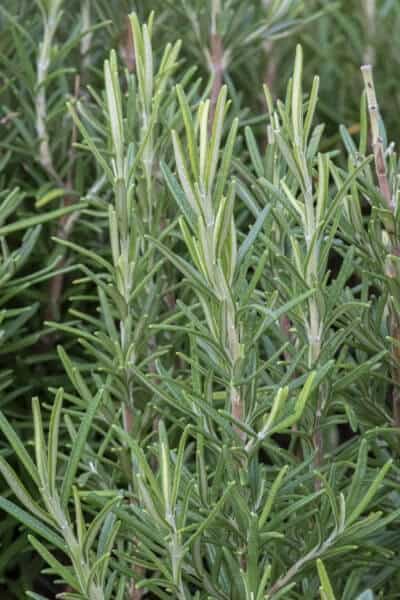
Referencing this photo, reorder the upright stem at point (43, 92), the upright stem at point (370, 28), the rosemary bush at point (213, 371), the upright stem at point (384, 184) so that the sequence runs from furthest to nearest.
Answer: the upright stem at point (370, 28) → the upright stem at point (43, 92) → the upright stem at point (384, 184) → the rosemary bush at point (213, 371)

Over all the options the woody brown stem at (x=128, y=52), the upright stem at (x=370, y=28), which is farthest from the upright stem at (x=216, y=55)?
the upright stem at (x=370, y=28)

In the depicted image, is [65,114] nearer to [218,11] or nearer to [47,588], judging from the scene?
[218,11]

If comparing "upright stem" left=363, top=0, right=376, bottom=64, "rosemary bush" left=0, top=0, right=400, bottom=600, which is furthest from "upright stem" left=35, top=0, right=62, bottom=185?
"upright stem" left=363, top=0, right=376, bottom=64

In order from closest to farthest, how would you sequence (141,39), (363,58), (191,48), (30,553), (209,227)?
1. (209,227)
2. (141,39)
3. (30,553)
4. (191,48)
5. (363,58)

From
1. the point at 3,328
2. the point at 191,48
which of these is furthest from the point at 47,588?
the point at 191,48

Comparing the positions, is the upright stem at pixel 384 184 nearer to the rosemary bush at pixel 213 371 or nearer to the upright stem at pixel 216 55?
the rosemary bush at pixel 213 371

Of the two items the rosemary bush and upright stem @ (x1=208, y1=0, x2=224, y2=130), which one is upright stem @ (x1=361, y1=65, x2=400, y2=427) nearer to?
the rosemary bush

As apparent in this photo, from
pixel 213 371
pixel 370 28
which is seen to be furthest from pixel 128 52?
pixel 213 371

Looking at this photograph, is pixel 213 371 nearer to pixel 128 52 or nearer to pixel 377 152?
pixel 377 152

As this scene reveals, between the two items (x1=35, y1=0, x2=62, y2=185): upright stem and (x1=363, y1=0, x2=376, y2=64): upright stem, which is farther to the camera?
(x1=363, y1=0, x2=376, y2=64): upright stem

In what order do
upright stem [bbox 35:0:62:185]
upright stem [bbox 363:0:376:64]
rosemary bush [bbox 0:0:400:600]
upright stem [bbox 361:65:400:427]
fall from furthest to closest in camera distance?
upright stem [bbox 363:0:376:64] → upright stem [bbox 35:0:62:185] → upright stem [bbox 361:65:400:427] → rosemary bush [bbox 0:0:400:600]

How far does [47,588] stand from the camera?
965mm

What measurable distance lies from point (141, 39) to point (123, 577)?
42 cm

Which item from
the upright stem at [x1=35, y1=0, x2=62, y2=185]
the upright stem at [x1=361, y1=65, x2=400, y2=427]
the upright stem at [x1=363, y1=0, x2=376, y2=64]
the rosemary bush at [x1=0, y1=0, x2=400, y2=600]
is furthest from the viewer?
the upright stem at [x1=363, y1=0, x2=376, y2=64]
